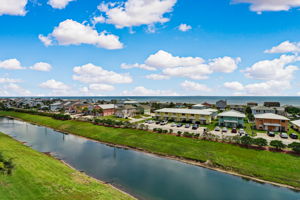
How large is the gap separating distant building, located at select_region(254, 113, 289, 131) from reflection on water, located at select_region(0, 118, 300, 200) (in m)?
31.0

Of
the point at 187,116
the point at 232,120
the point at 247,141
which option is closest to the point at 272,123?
the point at 232,120

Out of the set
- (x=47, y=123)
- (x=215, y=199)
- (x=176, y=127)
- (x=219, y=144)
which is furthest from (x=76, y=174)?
(x=47, y=123)

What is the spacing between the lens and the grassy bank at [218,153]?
28372 mm

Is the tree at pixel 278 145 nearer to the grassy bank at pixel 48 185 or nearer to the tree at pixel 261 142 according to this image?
the tree at pixel 261 142

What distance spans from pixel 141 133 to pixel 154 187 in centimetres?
2374

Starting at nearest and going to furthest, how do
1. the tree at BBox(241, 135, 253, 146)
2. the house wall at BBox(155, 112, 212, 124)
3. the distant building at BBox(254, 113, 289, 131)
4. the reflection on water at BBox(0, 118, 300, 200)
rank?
the reflection on water at BBox(0, 118, 300, 200) < the tree at BBox(241, 135, 253, 146) < the distant building at BBox(254, 113, 289, 131) < the house wall at BBox(155, 112, 212, 124)

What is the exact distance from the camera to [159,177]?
2834 centimetres

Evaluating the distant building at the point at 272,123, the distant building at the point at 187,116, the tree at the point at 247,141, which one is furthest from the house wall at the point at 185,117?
the tree at the point at 247,141

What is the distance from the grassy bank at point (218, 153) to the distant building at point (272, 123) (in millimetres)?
21741

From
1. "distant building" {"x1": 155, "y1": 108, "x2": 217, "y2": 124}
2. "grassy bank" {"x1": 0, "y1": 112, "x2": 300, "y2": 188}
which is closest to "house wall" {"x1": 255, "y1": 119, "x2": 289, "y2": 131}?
"distant building" {"x1": 155, "y1": 108, "x2": 217, "y2": 124}

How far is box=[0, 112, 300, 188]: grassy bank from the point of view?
28.4 meters

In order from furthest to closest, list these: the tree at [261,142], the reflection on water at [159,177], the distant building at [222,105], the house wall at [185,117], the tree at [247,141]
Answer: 1. the distant building at [222,105]
2. the house wall at [185,117]
3. the tree at [247,141]
4. the tree at [261,142]
5. the reflection on water at [159,177]

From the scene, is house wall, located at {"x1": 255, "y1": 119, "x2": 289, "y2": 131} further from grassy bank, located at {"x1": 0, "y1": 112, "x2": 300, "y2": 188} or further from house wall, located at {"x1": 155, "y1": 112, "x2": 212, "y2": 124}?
grassy bank, located at {"x1": 0, "y1": 112, "x2": 300, "y2": 188}

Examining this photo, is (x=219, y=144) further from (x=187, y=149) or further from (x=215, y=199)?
(x=215, y=199)
